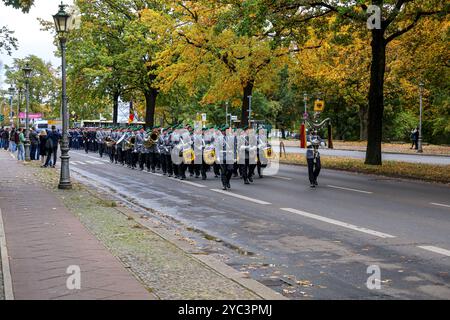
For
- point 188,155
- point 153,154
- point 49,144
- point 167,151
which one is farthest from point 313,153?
point 49,144

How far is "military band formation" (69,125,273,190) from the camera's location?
18.9m

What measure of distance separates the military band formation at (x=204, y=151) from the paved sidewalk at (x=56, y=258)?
6.78m

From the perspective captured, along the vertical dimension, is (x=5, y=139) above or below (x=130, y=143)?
below

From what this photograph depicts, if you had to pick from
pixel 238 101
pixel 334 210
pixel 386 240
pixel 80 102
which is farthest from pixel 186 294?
pixel 80 102

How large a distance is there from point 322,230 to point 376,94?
16.2 m

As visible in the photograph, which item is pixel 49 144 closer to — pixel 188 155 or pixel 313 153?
pixel 188 155

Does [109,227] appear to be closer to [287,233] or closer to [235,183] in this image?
[287,233]

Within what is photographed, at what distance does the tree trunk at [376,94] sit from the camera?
83.9 ft

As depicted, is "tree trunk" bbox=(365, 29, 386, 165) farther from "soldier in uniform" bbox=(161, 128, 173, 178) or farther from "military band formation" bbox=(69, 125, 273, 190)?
"soldier in uniform" bbox=(161, 128, 173, 178)

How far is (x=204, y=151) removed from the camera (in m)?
21.1

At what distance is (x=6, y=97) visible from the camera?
108m

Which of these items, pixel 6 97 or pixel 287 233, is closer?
pixel 287 233

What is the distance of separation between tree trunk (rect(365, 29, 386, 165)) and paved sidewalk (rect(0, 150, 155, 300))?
642 inches
